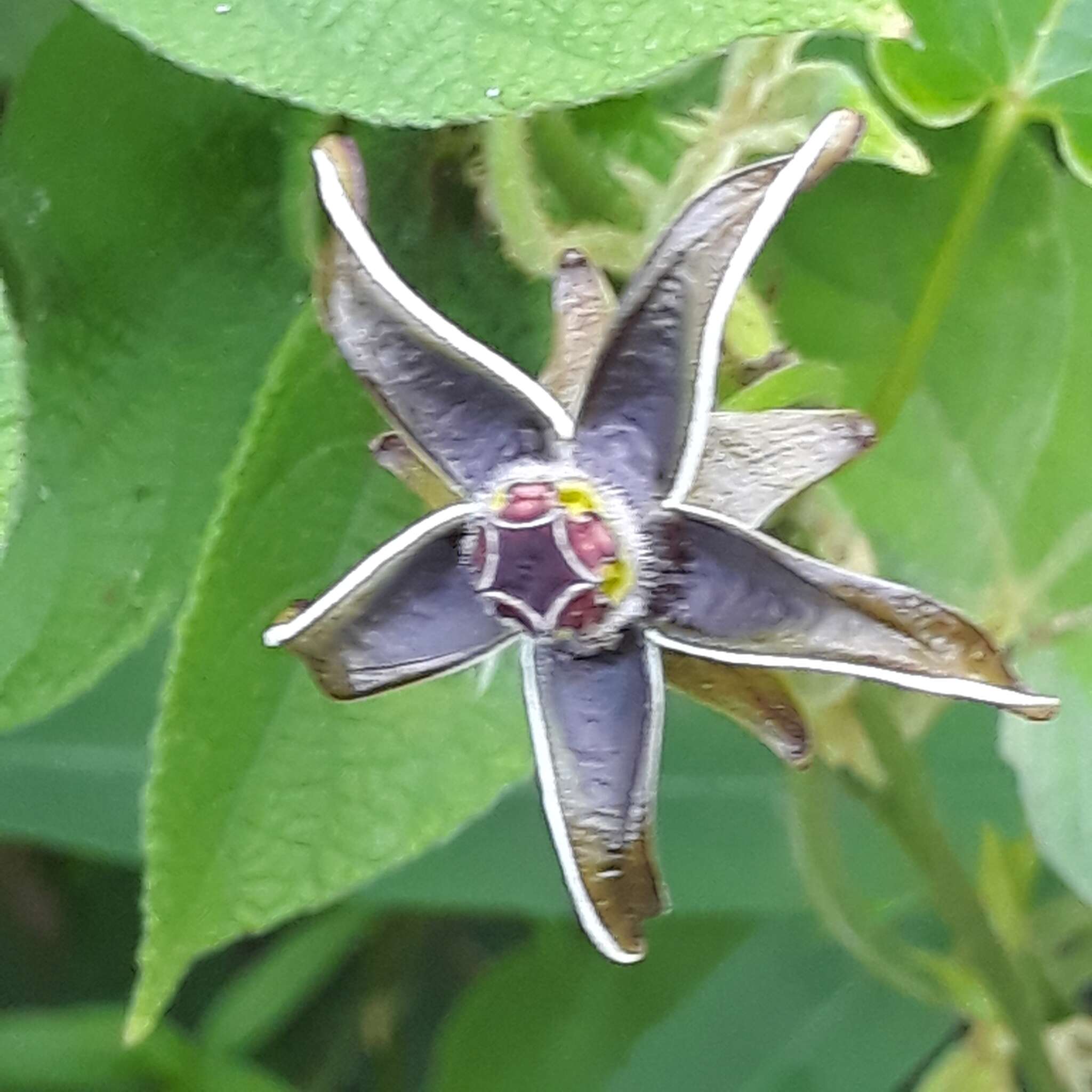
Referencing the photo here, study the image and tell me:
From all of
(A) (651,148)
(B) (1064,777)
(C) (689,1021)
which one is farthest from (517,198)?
(C) (689,1021)

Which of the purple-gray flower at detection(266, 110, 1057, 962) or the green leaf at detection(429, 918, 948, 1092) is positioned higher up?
the purple-gray flower at detection(266, 110, 1057, 962)

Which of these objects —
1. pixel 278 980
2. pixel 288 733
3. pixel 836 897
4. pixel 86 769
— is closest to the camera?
pixel 288 733

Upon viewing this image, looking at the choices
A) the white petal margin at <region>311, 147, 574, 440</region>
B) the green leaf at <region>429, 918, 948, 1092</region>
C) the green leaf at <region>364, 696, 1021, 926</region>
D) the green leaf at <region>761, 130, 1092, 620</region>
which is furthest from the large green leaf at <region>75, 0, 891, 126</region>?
the green leaf at <region>429, 918, 948, 1092</region>

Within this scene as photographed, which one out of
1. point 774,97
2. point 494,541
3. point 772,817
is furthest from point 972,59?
point 772,817

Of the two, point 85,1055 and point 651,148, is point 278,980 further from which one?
point 651,148

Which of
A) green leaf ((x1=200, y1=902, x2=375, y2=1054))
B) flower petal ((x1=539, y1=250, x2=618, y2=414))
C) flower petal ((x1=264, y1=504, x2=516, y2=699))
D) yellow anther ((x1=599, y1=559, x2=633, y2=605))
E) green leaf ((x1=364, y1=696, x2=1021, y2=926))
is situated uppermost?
flower petal ((x1=539, y1=250, x2=618, y2=414))

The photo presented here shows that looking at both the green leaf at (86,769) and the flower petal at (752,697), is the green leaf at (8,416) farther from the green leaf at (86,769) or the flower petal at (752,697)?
the green leaf at (86,769)

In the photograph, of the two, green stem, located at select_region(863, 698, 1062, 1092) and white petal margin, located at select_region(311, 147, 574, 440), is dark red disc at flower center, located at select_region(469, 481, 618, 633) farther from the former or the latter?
green stem, located at select_region(863, 698, 1062, 1092)
